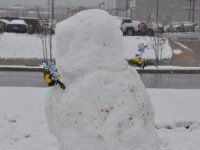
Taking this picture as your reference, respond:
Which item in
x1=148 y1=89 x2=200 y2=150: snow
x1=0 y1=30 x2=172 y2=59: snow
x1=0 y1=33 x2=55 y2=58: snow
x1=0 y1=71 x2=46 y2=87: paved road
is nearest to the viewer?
x1=148 y1=89 x2=200 y2=150: snow

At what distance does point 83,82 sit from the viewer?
14.1 feet

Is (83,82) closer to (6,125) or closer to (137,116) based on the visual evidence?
(137,116)

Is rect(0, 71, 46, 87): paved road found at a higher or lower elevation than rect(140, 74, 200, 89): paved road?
higher

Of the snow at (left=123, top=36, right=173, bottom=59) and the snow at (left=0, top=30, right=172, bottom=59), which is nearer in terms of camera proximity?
the snow at (left=123, top=36, right=173, bottom=59)

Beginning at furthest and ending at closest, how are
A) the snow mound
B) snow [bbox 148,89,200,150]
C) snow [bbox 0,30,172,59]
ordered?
snow [bbox 0,30,172,59] → snow [bbox 148,89,200,150] → the snow mound

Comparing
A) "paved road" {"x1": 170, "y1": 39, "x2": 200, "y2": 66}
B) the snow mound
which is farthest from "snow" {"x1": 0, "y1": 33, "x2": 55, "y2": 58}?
the snow mound

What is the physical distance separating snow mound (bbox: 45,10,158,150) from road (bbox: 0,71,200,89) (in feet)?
31.9

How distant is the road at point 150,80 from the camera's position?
1441cm

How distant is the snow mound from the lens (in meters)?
4.16

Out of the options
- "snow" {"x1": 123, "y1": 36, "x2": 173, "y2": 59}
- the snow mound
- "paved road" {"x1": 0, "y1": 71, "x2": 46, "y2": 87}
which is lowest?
"paved road" {"x1": 0, "y1": 71, "x2": 46, "y2": 87}

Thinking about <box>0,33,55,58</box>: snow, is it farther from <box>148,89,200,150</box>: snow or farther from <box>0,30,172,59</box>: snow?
<box>148,89,200,150</box>: snow

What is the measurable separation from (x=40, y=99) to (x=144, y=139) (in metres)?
5.80

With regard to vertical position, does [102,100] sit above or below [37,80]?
above

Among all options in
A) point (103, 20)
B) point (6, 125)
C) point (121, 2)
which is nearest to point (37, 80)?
point (6, 125)
